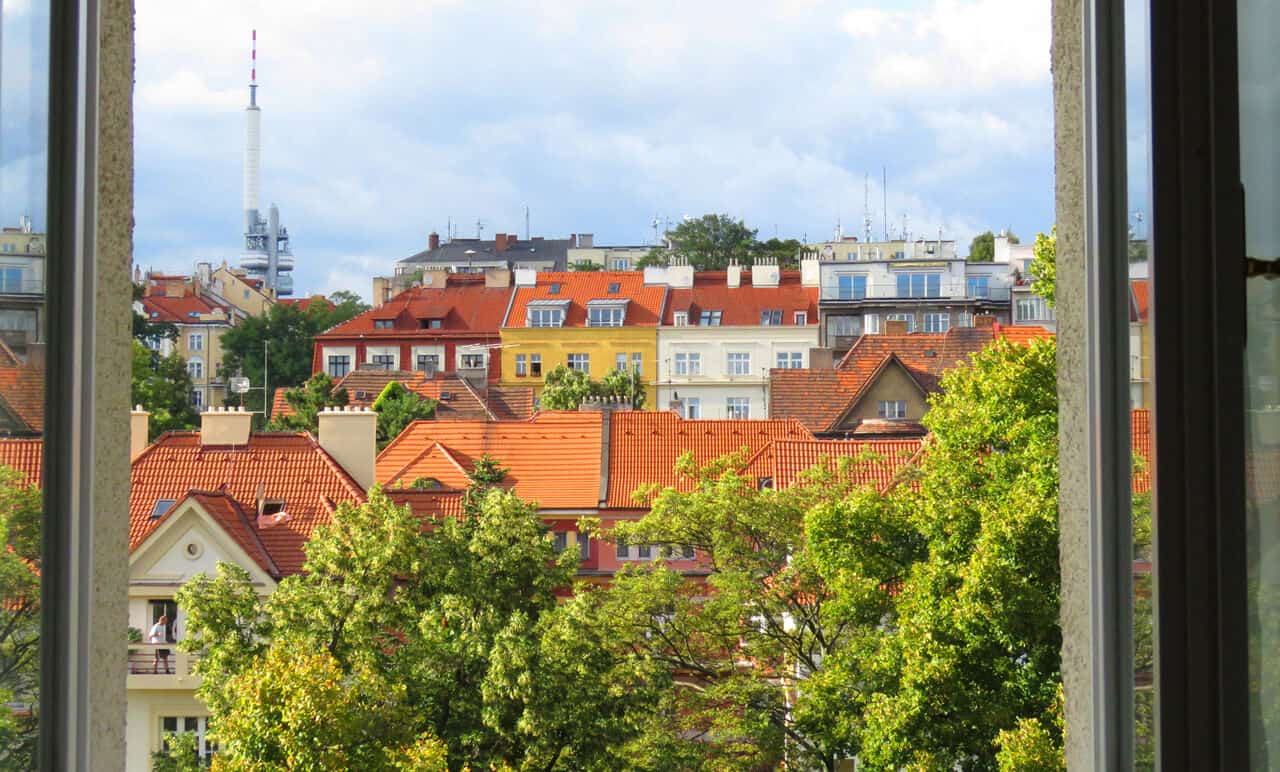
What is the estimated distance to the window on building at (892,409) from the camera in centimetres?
2041

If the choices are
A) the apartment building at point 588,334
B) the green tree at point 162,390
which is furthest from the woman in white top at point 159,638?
the apartment building at point 588,334

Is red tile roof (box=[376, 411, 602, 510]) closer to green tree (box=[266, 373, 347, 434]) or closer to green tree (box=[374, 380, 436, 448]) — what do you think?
green tree (box=[266, 373, 347, 434])

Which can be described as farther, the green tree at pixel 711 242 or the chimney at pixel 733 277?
the green tree at pixel 711 242

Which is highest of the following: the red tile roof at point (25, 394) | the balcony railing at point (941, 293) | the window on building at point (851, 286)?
the window on building at point (851, 286)

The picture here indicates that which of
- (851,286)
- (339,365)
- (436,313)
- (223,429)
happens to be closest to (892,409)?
(851,286)

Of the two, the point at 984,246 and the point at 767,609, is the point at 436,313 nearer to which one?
the point at 984,246

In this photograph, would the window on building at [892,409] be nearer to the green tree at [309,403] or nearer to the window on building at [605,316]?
the green tree at [309,403]

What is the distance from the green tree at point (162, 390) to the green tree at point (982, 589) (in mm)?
15041

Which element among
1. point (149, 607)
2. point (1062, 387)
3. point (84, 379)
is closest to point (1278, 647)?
point (1062, 387)

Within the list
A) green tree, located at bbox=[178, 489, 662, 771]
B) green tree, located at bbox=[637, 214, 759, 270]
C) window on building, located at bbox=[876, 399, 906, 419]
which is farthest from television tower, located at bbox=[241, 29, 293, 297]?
green tree, located at bbox=[178, 489, 662, 771]

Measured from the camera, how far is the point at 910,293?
1097 inches

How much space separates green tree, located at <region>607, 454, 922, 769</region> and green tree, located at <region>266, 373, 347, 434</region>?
12.1 m

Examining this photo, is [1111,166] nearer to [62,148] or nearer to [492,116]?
[62,148]

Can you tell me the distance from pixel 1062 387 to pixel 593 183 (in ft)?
165
